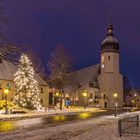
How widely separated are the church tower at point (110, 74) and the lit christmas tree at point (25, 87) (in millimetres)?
42954

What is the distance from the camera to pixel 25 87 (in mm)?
50469

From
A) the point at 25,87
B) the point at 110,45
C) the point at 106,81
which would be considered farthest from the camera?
the point at 106,81

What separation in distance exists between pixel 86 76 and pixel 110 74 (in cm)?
1046

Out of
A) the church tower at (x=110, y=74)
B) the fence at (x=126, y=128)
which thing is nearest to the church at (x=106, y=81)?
the church tower at (x=110, y=74)

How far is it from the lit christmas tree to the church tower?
Answer: 43.0 m

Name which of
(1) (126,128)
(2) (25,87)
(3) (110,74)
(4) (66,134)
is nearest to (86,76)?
(3) (110,74)

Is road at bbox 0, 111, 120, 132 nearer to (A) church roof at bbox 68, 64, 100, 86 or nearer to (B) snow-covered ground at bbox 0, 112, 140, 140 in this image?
(B) snow-covered ground at bbox 0, 112, 140, 140

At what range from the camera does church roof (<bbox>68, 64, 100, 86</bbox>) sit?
95787mm

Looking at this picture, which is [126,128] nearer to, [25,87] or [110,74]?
[25,87]

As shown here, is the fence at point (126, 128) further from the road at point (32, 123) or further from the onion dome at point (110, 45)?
the onion dome at point (110, 45)

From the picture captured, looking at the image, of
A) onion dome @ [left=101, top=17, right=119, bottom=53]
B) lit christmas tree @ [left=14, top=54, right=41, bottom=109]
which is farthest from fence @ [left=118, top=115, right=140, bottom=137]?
onion dome @ [left=101, top=17, right=119, bottom=53]

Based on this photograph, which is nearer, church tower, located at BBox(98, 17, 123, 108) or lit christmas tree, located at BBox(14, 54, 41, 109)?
lit christmas tree, located at BBox(14, 54, 41, 109)

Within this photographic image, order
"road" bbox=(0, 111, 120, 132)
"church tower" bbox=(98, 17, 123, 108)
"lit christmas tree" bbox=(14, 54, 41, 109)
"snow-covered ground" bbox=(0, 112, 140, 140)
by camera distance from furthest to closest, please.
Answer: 1. "church tower" bbox=(98, 17, 123, 108)
2. "lit christmas tree" bbox=(14, 54, 41, 109)
3. "road" bbox=(0, 111, 120, 132)
4. "snow-covered ground" bbox=(0, 112, 140, 140)

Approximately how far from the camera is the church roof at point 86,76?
314ft
